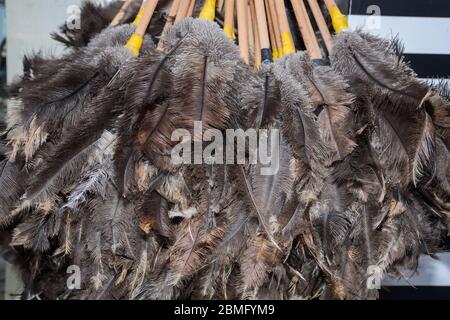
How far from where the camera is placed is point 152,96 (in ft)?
2.50

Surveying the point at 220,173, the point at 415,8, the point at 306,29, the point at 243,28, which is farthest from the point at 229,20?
the point at 415,8

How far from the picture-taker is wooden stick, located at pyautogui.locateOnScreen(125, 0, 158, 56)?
35.1 inches

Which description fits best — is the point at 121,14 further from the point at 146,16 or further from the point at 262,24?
the point at 262,24

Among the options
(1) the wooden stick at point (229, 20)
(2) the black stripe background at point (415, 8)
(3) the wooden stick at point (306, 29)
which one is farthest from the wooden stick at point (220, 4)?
(2) the black stripe background at point (415, 8)

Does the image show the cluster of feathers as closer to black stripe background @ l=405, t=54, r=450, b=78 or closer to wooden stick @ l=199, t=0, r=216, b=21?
wooden stick @ l=199, t=0, r=216, b=21

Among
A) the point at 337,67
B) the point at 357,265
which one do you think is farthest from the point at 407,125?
the point at 357,265

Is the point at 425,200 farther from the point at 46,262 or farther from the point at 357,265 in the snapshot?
the point at 46,262

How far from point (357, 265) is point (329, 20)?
56 cm

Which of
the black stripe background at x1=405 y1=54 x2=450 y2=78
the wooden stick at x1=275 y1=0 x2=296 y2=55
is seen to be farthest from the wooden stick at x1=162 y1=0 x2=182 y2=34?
the black stripe background at x1=405 y1=54 x2=450 y2=78

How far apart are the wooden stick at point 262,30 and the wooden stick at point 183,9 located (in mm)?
148

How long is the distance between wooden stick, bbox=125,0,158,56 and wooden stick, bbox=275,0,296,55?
269 millimetres

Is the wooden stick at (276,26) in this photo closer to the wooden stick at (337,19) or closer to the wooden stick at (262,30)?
the wooden stick at (262,30)

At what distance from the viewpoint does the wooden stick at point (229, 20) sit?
91cm
